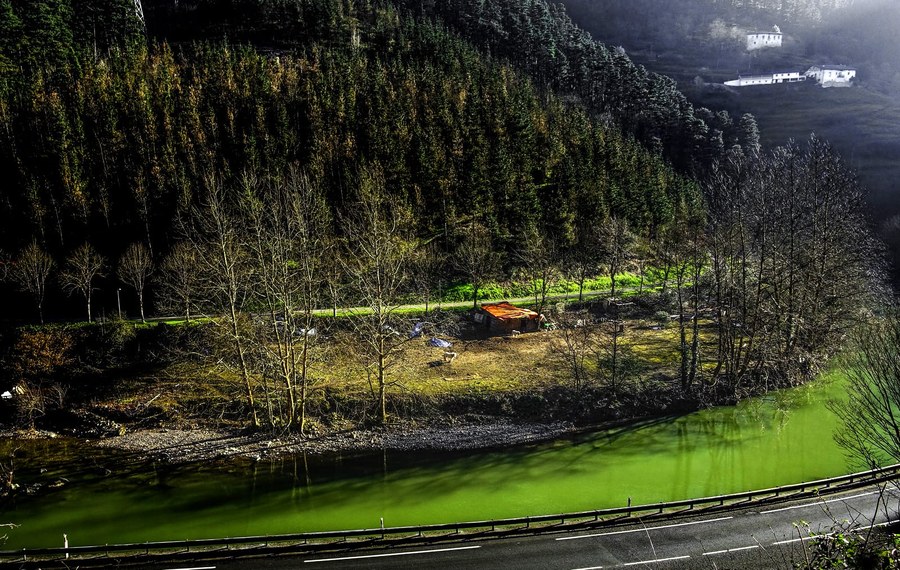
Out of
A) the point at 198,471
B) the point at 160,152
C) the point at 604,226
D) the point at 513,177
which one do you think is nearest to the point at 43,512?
the point at 198,471

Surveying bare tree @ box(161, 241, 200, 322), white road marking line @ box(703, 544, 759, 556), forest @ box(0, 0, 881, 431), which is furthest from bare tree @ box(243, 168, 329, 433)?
white road marking line @ box(703, 544, 759, 556)

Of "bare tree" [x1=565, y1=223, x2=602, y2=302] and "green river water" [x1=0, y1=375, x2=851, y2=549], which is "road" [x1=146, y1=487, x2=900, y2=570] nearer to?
"green river water" [x1=0, y1=375, x2=851, y2=549]

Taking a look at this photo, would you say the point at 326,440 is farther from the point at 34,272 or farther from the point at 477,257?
the point at 34,272

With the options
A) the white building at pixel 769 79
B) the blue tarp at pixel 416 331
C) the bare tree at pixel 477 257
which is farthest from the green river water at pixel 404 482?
the white building at pixel 769 79

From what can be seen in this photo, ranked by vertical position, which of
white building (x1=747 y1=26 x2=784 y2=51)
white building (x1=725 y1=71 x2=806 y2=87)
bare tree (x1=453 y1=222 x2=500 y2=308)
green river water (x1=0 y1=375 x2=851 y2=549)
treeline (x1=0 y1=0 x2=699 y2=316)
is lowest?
green river water (x1=0 y1=375 x2=851 y2=549)

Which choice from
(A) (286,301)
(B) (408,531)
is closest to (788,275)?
(B) (408,531)
